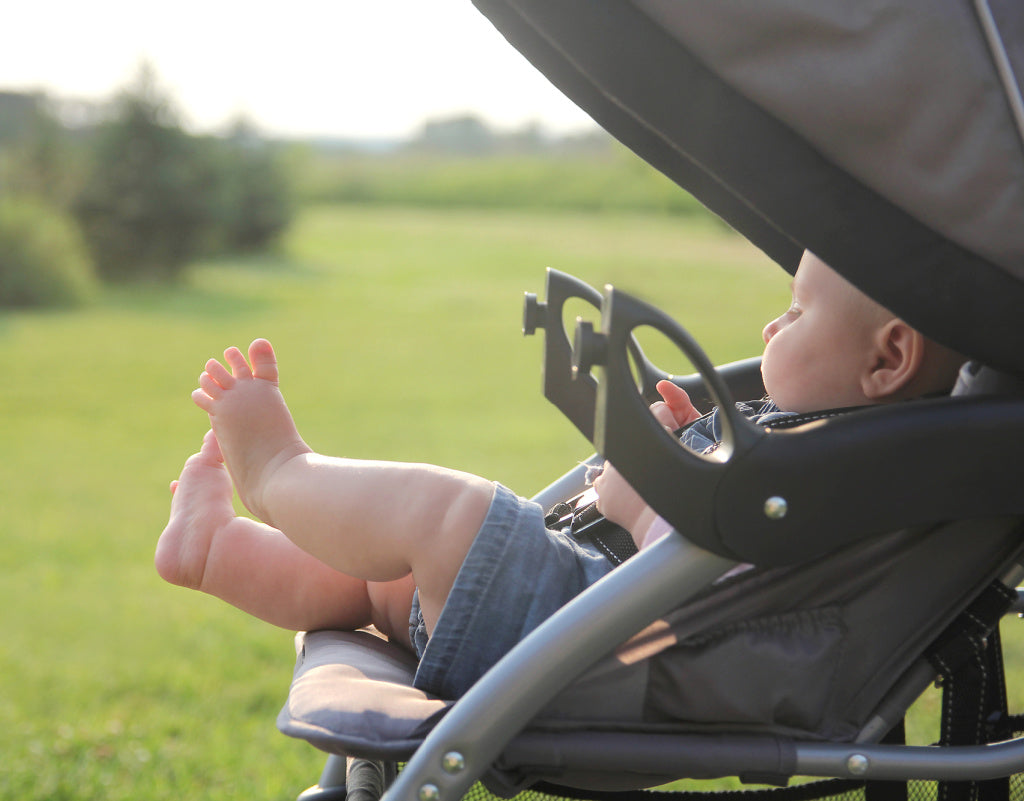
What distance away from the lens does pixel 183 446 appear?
602 cm

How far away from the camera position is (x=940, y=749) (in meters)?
1.18

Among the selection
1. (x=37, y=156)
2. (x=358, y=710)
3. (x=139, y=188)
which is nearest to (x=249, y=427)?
(x=358, y=710)

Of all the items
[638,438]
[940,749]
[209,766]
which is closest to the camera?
[638,438]

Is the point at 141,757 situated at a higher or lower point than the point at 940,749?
lower

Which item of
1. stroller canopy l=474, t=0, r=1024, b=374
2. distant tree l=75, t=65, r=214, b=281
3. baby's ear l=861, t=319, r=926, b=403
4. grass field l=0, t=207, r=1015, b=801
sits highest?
distant tree l=75, t=65, r=214, b=281

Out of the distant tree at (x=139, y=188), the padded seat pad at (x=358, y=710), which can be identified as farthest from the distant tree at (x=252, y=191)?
the padded seat pad at (x=358, y=710)

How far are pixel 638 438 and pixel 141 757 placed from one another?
1.92m

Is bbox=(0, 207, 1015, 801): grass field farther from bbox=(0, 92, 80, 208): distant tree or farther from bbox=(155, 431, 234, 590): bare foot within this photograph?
bbox=(0, 92, 80, 208): distant tree

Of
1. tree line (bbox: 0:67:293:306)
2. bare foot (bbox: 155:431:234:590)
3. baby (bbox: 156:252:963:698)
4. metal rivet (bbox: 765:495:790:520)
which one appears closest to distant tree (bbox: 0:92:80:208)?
tree line (bbox: 0:67:293:306)

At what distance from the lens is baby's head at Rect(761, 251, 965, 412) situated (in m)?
1.24

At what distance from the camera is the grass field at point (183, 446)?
8.41 feet

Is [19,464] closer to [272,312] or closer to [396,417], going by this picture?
[396,417]

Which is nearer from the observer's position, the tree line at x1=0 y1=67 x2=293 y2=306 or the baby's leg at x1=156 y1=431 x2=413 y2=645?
the baby's leg at x1=156 y1=431 x2=413 y2=645

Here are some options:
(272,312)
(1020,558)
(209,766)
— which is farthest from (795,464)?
(272,312)
